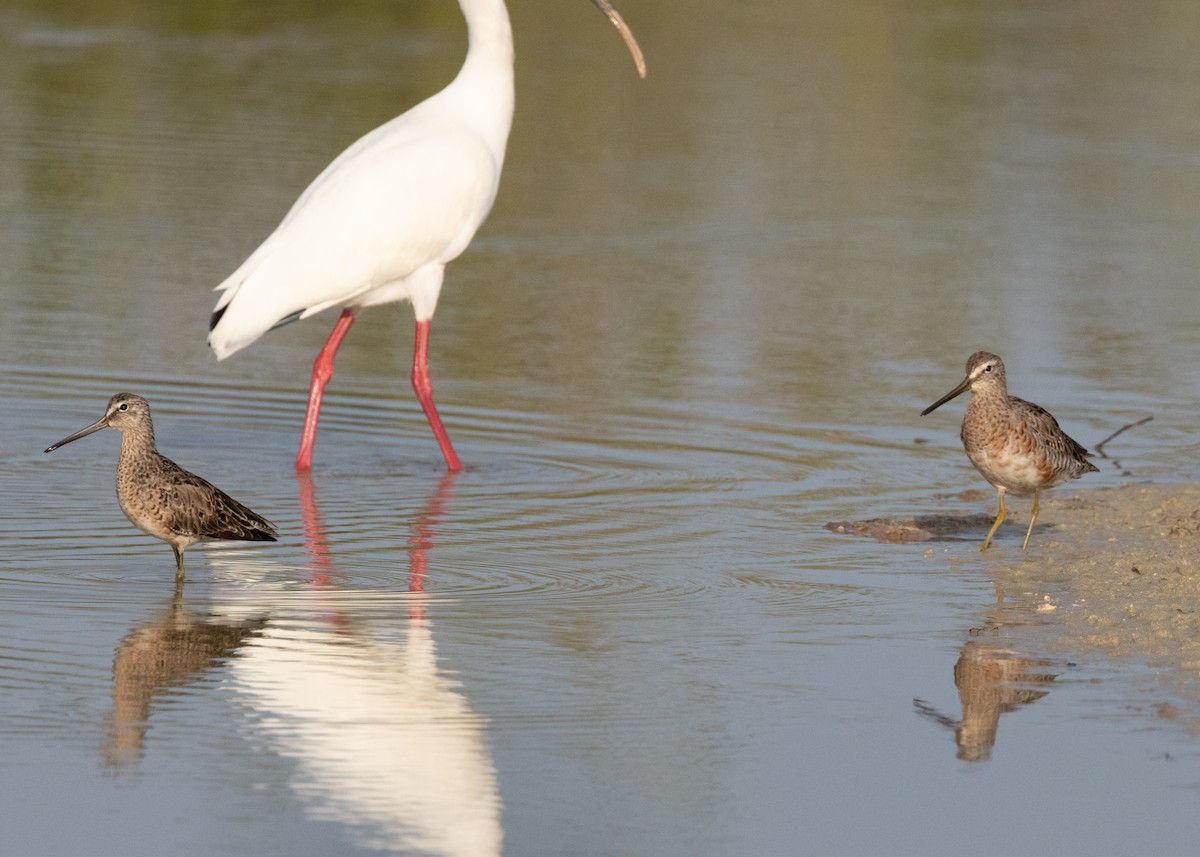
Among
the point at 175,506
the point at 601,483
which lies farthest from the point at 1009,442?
the point at 175,506

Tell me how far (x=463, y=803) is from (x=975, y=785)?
4.13ft

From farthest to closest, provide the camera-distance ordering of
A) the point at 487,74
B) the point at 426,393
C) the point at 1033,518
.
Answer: the point at 487,74, the point at 426,393, the point at 1033,518

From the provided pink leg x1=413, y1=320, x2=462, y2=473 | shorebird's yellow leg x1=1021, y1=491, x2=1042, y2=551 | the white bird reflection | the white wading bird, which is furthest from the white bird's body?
shorebird's yellow leg x1=1021, y1=491, x2=1042, y2=551

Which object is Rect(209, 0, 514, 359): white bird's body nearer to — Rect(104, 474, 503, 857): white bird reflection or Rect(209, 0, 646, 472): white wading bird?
Rect(209, 0, 646, 472): white wading bird

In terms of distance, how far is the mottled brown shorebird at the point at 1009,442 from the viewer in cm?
853

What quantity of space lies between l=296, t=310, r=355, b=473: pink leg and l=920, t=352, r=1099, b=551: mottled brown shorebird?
2820mm

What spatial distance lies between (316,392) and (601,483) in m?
1.54

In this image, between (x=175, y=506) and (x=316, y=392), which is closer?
(x=175, y=506)

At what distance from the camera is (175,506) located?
763 cm

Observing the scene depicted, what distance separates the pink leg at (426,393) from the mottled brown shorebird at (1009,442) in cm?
235

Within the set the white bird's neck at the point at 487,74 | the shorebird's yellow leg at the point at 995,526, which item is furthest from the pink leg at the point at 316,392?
the shorebird's yellow leg at the point at 995,526

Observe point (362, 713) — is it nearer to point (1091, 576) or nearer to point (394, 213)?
point (1091, 576)

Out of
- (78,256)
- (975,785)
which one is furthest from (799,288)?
(975,785)

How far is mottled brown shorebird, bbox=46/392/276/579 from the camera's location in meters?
7.64
